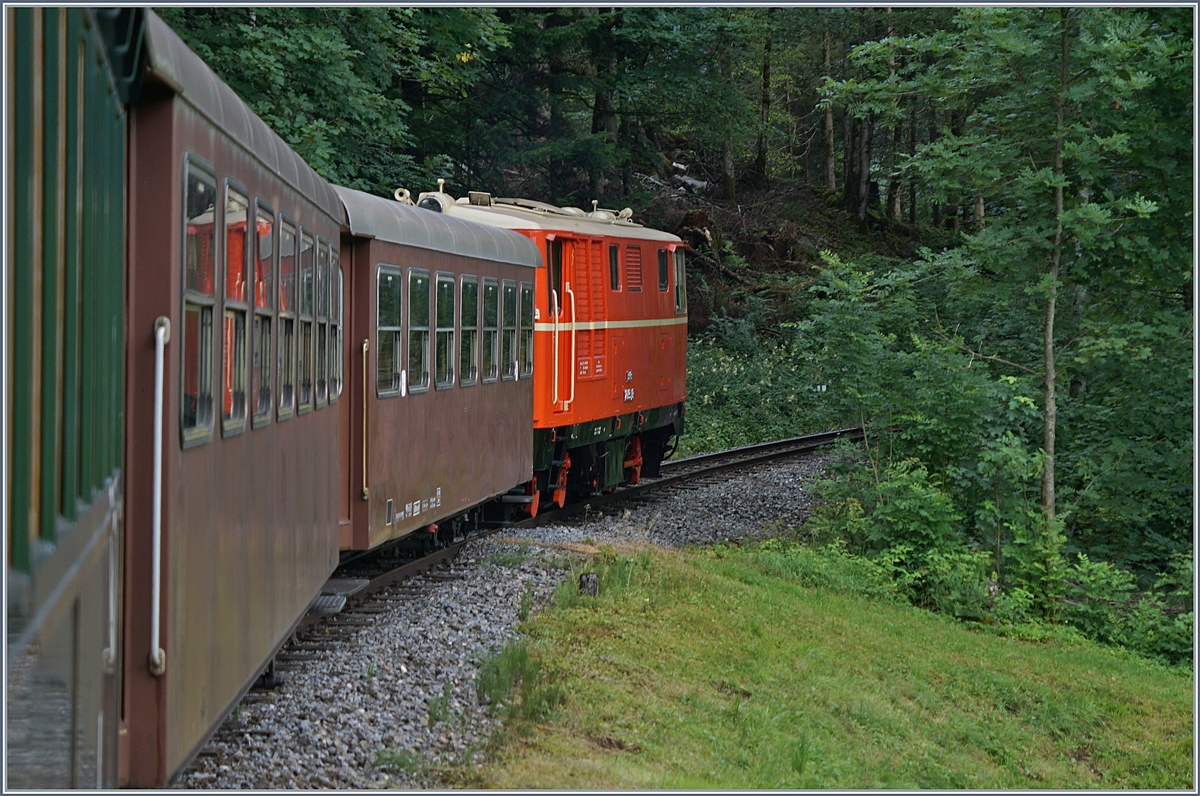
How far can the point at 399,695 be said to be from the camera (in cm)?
721

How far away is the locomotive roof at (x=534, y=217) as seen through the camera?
13.9m

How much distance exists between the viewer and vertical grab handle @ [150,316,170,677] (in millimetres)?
3703

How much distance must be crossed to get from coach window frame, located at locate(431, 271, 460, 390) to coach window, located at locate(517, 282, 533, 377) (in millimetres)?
2130

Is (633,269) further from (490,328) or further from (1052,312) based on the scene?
(1052,312)

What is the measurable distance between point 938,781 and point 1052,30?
8.52 m

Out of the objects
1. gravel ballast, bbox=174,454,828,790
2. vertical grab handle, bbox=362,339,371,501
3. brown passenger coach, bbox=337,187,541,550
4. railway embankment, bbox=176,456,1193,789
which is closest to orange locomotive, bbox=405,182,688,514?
brown passenger coach, bbox=337,187,541,550

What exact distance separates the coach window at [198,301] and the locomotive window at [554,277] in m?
9.55

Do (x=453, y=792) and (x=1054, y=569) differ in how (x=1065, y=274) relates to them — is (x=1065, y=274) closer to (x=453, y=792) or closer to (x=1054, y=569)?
(x=1054, y=569)

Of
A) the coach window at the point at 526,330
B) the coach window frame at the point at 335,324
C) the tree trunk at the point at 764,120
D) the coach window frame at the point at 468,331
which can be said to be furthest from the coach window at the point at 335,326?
the tree trunk at the point at 764,120

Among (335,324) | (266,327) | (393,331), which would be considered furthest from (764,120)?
(266,327)

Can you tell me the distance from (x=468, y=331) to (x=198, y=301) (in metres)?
7.14

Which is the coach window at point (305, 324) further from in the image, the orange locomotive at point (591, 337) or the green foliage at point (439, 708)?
the orange locomotive at point (591, 337)

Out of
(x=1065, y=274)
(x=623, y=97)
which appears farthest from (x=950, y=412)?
(x=623, y=97)

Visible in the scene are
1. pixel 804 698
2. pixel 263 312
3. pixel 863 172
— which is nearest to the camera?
pixel 263 312
